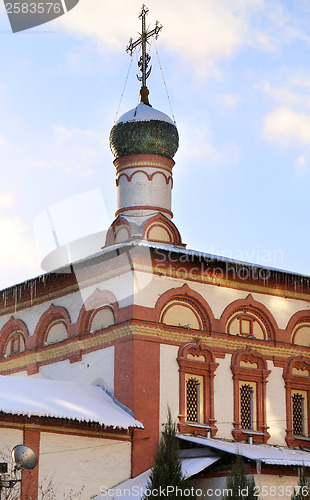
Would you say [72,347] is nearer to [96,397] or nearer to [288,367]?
[96,397]

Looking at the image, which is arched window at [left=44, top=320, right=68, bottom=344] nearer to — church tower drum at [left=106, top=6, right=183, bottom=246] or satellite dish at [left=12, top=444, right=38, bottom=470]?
church tower drum at [left=106, top=6, right=183, bottom=246]

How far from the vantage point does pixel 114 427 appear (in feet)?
48.0

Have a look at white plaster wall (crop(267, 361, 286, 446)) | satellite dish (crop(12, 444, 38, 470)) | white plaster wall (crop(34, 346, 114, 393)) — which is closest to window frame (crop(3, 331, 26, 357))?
white plaster wall (crop(34, 346, 114, 393))

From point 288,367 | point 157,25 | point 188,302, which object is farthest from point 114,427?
point 157,25

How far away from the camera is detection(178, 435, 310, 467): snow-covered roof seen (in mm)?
14148

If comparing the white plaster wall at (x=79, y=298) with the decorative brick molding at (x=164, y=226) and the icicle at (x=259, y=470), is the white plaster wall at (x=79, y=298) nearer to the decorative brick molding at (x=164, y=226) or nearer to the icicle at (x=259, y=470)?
the decorative brick molding at (x=164, y=226)

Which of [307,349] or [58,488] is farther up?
[307,349]

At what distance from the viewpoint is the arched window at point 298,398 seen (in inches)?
669

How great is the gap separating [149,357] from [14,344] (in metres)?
4.31

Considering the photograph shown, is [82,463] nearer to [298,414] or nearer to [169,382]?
[169,382]

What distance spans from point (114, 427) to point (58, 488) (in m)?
1.31

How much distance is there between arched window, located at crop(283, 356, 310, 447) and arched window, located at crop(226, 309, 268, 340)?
2.69 feet

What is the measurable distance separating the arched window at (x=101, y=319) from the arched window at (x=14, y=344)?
2.40 metres

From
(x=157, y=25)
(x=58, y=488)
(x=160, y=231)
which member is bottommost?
(x=58, y=488)
